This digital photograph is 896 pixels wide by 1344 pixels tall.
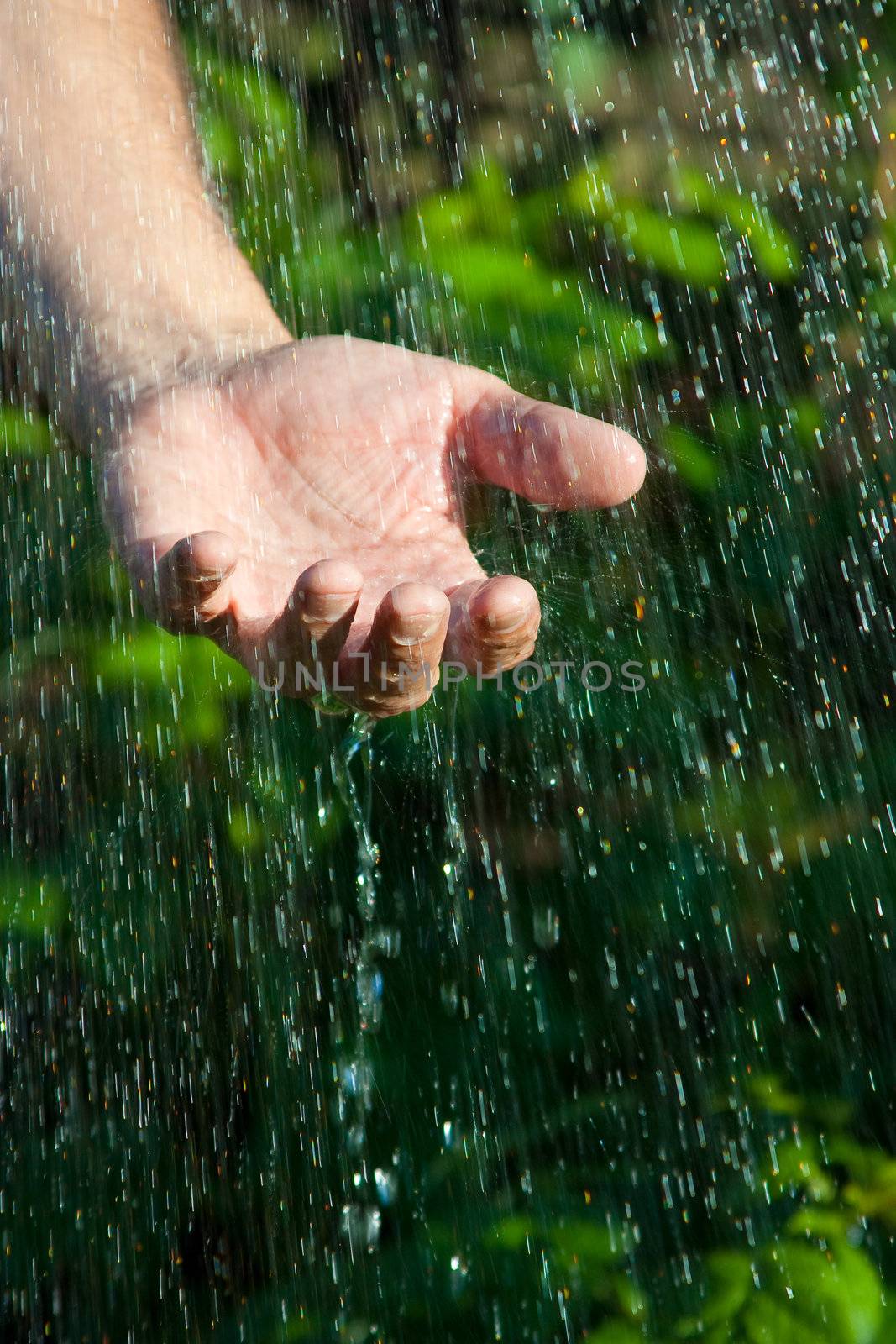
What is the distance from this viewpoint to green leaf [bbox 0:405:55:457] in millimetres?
1819

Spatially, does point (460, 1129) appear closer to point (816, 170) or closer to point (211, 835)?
point (211, 835)

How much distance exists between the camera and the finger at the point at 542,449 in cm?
119

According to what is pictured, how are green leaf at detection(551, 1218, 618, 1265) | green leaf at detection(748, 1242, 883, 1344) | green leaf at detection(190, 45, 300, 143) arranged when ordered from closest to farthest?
green leaf at detection(748, 1242, 883, 1344) < green leaf at detection(551, 1218, 618, 1265) < green leaf at detection(190, 45, 300, 143)

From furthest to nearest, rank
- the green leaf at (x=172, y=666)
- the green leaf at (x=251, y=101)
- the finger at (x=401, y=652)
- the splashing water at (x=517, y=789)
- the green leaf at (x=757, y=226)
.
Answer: the green leaf at (x=251, y=101)
the green leaf at (x=172, y=666)
the green leaf at (x=757, y=226)
the splashing water at (x=517, y=789)
the finger at (x=401, y=652)

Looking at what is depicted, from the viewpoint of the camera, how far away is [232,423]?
1389 millimetres

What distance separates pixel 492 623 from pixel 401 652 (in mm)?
86

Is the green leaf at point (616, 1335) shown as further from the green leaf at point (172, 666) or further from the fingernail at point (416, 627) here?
the green leaf at point (172, 666)

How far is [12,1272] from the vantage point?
5.63 ft

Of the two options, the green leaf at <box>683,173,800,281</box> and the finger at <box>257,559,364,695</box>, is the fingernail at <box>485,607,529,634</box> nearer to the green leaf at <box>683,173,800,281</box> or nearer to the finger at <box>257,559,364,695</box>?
the finger at <box>257,559,364,695</box>

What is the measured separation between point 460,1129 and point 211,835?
58cm

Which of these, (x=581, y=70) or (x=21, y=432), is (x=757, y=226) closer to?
(x=581, y=70)

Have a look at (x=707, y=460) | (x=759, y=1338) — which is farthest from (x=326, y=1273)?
(x=707, y=460)

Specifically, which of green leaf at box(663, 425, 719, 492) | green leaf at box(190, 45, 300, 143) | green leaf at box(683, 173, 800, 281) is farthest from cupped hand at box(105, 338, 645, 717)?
green leaf at box(190, 45, 300, 143)

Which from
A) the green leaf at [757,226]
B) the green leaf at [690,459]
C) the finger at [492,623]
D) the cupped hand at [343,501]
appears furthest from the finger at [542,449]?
the green leaf at [757,226]
